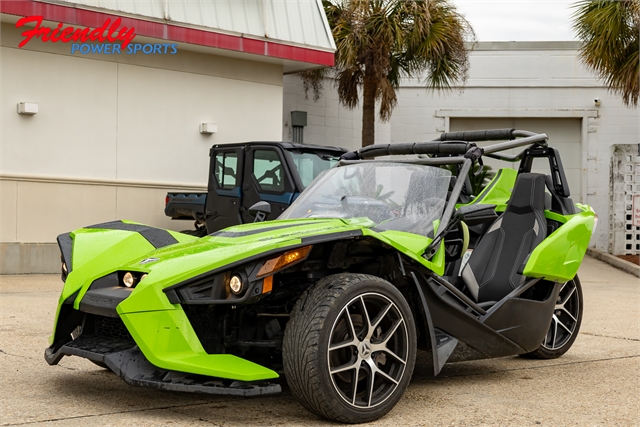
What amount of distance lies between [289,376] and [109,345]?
39.2 inches

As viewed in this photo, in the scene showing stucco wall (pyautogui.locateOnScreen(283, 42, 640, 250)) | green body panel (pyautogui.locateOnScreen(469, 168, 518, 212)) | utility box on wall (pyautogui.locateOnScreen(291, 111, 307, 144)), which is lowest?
green body panel (pyautogui.locateOnScreen(469, 168, 518, 212))

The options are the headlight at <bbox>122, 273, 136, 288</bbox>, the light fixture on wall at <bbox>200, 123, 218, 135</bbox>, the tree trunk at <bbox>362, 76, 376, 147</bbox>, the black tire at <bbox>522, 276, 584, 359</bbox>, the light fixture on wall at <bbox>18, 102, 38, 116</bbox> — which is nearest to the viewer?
the headlight at <bbox>122, 273, 136, 288</bbox>

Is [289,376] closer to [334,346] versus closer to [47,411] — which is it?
[334,346]

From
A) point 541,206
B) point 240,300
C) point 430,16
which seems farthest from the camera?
point 430,16

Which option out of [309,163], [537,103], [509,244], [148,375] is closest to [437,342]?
[509,244]

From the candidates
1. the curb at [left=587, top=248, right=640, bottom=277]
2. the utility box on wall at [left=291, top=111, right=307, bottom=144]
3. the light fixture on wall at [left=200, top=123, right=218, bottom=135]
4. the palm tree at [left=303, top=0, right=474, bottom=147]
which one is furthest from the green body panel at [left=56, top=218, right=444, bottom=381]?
the utility box on wall at [left=291, top=111, right=307, bottom=144]

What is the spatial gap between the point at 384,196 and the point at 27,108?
9924 millimetres

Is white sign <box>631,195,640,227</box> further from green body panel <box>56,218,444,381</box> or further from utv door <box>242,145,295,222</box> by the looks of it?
green body panel <box>56,218,444,381</box>

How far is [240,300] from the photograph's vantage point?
4.06m

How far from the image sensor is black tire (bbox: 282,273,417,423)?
405 centimetres

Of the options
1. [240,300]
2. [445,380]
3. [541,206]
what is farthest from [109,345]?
[541,206]

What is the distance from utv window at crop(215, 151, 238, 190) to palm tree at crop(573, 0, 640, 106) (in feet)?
28.1

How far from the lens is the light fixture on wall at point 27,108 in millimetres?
13484

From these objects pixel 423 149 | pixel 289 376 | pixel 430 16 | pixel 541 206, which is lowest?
pixel 289 376
